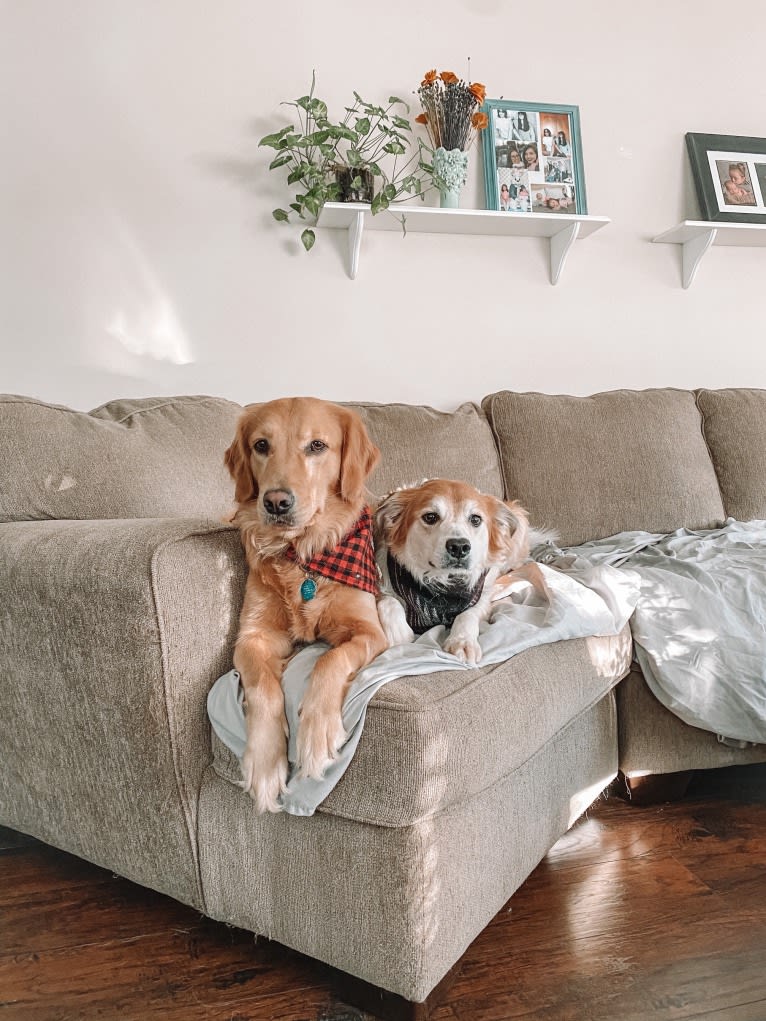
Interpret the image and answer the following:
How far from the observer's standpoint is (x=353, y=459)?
159 cm

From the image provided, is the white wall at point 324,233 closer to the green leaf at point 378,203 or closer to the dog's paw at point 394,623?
the green leaf at point 378,203

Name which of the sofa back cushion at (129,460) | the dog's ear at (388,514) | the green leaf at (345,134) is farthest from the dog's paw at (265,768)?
the green leaf at (345,134)

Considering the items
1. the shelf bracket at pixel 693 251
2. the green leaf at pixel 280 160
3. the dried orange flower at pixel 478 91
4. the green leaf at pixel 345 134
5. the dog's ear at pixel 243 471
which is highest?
the dried orange flower at pixel 478 91

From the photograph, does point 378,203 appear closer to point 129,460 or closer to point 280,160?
point 280,160

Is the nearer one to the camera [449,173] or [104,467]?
[104,467]

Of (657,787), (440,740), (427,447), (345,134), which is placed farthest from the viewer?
(345,134)

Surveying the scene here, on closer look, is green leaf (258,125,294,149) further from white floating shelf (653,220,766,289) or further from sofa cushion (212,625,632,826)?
sofa cushion (212,625,632,826)

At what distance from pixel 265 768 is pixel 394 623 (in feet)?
1.39

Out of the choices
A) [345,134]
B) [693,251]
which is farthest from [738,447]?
[345,134]

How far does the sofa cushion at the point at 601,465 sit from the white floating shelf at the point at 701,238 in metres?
0.86

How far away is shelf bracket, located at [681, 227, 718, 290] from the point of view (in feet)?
10.4

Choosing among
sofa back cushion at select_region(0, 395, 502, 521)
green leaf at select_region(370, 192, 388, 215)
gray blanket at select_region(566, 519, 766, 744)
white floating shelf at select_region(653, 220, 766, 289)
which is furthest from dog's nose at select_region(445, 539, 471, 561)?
white floating shelf at select_region(653, 220, 766, 289)

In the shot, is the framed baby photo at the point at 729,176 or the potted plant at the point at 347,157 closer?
the potted plant at the point at 347,157

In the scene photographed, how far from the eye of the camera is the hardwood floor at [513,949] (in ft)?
4.11
